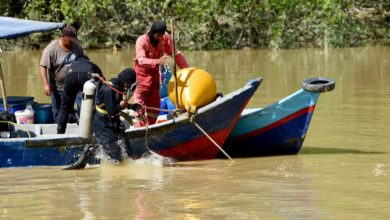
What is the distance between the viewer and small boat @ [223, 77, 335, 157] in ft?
38.1

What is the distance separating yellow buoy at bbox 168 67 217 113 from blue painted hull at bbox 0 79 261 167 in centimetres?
15

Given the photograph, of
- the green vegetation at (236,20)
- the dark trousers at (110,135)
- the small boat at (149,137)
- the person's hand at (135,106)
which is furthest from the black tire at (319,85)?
the green vegetation at (236,20)

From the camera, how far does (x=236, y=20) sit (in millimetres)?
27891

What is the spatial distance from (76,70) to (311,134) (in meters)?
3.64

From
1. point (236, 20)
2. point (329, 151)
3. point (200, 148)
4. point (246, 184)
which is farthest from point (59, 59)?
point (236, 20)

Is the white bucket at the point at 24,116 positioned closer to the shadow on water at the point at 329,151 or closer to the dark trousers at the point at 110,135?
the dark trousers at the point at 110,135

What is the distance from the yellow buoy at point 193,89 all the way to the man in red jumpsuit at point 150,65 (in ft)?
0.87

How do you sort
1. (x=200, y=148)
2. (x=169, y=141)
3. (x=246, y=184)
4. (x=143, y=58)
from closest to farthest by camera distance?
(x=246, y=184) → (x=169, y=141) → (x=143, y=58) → (x=200, y=148)

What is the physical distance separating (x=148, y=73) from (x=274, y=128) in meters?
1.57

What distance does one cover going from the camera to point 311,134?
13422 millimetres

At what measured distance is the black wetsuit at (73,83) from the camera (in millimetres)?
11180

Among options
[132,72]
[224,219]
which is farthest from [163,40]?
[224,219]

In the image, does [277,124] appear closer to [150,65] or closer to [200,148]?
[200,148]

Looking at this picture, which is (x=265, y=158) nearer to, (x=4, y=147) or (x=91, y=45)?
(x=4, y=147)
